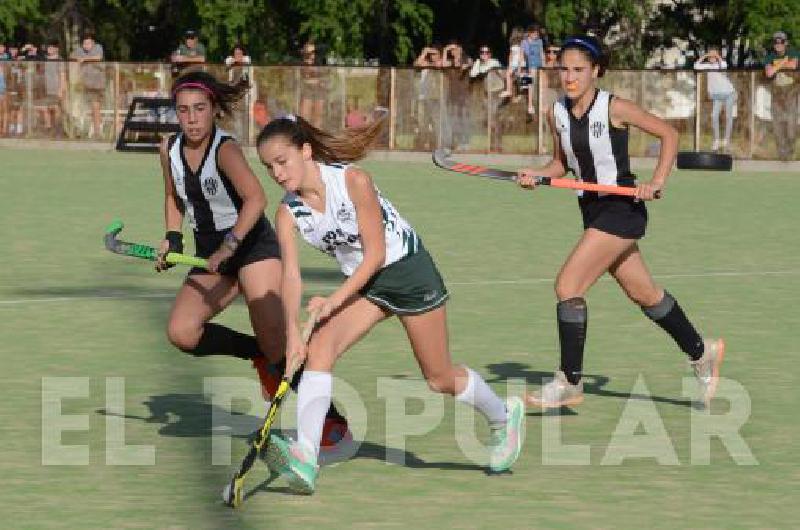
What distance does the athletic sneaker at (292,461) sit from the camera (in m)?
7.46

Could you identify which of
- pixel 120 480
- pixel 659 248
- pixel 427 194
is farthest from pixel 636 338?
pixel 427 194

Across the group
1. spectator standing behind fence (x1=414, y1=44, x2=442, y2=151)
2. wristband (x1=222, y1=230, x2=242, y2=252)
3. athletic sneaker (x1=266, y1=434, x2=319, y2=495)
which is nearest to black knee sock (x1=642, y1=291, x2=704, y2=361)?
wristband (x1=222, y1=230, x2=242, y2=252)

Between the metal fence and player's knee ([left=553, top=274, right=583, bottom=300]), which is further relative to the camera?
the metal fence

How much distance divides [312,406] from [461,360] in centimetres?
393

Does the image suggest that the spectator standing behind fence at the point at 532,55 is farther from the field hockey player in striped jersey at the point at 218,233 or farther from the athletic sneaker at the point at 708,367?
the field hockey player in striped jersey at the point at 218,233

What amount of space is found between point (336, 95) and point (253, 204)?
26.6m

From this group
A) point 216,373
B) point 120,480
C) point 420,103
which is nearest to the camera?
point 120,480

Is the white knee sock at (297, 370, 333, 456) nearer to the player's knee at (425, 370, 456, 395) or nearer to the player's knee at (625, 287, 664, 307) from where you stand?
the player's knee at (425, 370, 456, 395)

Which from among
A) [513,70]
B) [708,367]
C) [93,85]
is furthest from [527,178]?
[93,85]

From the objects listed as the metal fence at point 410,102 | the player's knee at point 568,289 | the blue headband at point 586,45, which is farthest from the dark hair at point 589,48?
the metal fence at point 410,102

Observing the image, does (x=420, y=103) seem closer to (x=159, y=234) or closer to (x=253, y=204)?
(x=159, y=234)

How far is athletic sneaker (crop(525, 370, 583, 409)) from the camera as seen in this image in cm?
964

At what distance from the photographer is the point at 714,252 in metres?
18.2

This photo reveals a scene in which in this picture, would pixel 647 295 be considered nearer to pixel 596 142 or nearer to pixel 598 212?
pixel 598 212
